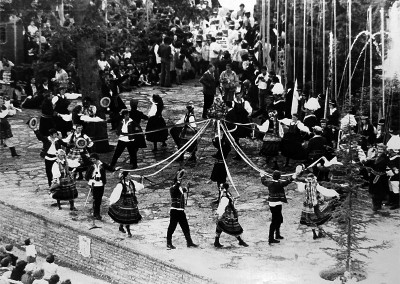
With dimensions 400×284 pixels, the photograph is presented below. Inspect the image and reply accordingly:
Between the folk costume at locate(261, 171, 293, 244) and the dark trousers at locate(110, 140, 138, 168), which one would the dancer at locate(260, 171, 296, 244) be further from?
the dark trousers at locate(110, 140, 138, 168)

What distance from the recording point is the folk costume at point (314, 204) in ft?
52.3

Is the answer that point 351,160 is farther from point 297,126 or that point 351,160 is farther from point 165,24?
point 165,24

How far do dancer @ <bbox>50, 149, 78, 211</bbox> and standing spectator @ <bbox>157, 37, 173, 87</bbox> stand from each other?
29.4 ft

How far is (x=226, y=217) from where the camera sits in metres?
15.7

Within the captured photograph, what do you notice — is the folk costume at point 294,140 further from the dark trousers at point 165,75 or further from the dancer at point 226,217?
the dark trousers at point 165,75

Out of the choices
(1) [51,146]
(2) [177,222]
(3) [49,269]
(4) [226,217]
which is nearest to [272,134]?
(4) [226,217]

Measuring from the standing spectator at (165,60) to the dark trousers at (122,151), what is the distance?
21.1 ft

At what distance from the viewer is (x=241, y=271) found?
48.7 ft

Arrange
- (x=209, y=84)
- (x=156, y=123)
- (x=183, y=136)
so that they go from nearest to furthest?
(x=183, y=136)
(x=156, y=123)
(x=209, y=84)

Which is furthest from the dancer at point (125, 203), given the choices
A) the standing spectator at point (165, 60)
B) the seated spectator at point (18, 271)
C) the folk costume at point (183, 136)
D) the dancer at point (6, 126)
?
the standing spectator at point (165, 60)

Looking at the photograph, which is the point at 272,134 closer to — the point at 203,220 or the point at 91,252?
the point at 203,220

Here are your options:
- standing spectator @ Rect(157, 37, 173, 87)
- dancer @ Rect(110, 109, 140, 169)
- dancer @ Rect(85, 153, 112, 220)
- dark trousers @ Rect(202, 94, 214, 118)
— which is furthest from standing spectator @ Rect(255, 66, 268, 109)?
dancer @ Rect(85, 153, 112, 220)

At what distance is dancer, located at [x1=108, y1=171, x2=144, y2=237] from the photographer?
16.2 meters

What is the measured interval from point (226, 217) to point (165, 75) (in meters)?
12.2
